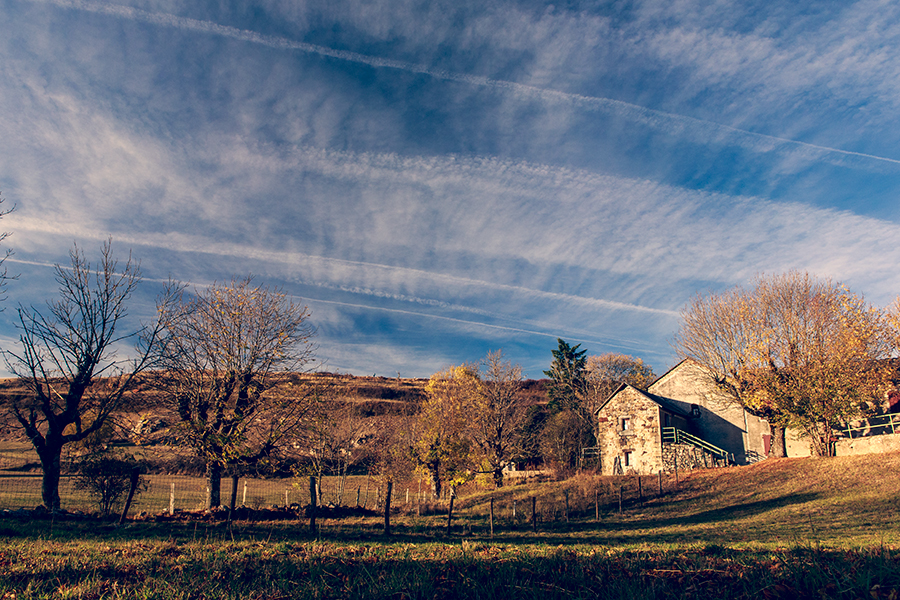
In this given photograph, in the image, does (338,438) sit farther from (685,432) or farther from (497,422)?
(685,432)

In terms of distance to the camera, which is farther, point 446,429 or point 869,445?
point 446,429

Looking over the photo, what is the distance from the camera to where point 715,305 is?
36.3m

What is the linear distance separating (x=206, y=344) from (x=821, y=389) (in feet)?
118

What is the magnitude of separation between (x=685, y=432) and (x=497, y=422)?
52.3 feet

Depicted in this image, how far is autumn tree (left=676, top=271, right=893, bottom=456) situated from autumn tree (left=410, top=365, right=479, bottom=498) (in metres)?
19.3

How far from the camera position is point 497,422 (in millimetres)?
42781

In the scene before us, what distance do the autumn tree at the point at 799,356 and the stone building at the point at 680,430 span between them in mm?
2386

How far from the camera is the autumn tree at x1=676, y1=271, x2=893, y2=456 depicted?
96.6ft

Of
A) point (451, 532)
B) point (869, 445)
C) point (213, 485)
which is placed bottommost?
point (451, 532)

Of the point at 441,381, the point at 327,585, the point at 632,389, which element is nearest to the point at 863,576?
the point at 327,585

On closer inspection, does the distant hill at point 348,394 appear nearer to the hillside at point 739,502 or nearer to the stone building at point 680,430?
the hillside at point 739,502

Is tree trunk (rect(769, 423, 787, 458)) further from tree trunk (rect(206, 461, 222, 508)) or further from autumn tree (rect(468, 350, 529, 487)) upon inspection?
tree trunk (rect(206, 461, 222, 508))

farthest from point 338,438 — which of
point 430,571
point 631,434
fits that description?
point 430,571

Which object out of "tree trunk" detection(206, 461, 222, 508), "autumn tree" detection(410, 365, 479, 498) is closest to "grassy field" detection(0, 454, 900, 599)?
"tree trunk" detection(206, 461, 222, 508)
